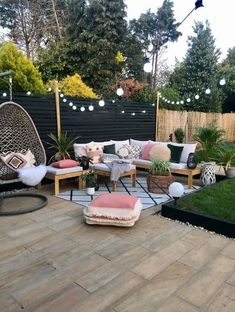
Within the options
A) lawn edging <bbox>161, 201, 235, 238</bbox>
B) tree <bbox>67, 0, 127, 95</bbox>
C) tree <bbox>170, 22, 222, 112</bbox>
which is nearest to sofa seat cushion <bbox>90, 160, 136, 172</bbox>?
lawn edging <bbox>161, 201, 235, 238</bbox>

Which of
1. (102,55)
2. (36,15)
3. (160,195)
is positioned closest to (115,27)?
(102,55)

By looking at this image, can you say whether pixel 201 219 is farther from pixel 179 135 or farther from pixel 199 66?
pixel 199 66

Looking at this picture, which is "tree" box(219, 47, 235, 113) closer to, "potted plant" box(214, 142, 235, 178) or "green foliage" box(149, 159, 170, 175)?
"potted plant" box(214, 142, 235, 178)

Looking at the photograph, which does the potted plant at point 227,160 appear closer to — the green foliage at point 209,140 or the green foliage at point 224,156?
the green foliage at point 224,156

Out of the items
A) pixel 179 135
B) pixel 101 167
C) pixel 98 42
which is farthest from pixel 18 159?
pixel 98 42

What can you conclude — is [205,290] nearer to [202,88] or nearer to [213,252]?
[213,252]

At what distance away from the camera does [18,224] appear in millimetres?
3227

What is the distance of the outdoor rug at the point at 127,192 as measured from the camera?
4.12 m

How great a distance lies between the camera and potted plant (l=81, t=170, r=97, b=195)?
4488mm

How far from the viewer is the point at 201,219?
10.4 ft

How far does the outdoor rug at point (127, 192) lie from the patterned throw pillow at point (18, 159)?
0.72m

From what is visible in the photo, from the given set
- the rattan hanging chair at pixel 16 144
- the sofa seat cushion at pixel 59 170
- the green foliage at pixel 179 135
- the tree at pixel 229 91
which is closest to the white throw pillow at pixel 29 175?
the rattan hanging chair at pixel 16 144

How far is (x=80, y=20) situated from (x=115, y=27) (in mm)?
1708

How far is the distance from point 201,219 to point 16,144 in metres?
3.02
